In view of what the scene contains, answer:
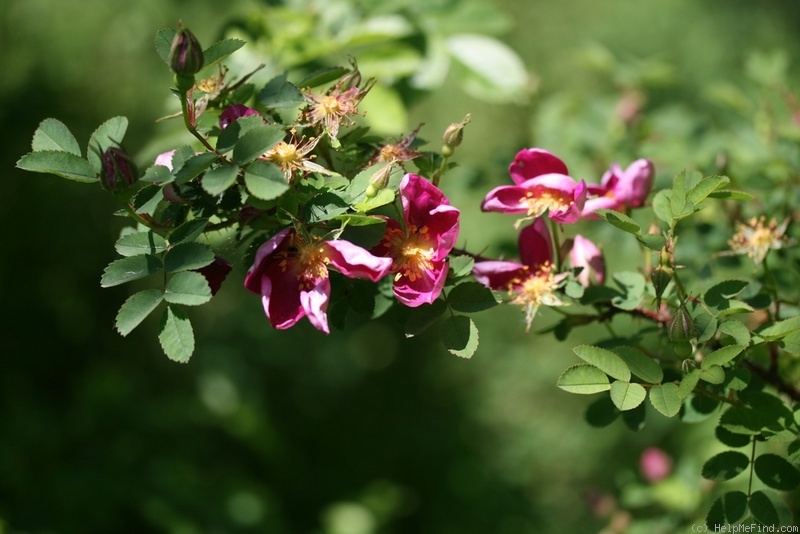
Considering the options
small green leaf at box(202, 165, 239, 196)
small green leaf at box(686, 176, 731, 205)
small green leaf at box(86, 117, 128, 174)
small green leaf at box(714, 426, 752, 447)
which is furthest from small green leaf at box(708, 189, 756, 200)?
small green leaf at box(86, 117, 128, 174)

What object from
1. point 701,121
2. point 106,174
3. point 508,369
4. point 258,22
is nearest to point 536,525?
point 508,369

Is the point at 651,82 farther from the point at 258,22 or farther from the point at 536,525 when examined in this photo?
the point at 536,525

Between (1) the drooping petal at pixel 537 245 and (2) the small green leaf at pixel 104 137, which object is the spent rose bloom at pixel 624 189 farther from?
(2) the small green leaf at pixel 104 137

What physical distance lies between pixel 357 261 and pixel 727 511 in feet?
1.54

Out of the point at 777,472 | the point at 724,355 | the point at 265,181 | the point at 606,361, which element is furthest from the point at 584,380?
the point at 265,181

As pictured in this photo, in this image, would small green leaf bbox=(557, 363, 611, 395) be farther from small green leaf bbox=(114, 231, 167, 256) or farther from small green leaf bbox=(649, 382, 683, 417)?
small green leaf bbox=(114, 231, 167, 256)

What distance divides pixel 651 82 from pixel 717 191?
847 millimetres

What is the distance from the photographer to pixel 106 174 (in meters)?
0.71

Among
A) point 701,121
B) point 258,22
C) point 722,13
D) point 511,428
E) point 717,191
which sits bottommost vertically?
point 511,428

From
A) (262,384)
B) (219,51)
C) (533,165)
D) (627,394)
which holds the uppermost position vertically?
(219,51)

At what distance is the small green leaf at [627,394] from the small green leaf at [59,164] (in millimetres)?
528

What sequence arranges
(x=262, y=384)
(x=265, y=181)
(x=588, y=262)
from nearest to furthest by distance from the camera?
(x=265, y=181) → (x=588, y=262) → (x=262, y=384)

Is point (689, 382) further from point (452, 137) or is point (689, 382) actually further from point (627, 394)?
point (452, 137)

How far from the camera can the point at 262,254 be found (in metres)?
0.74
